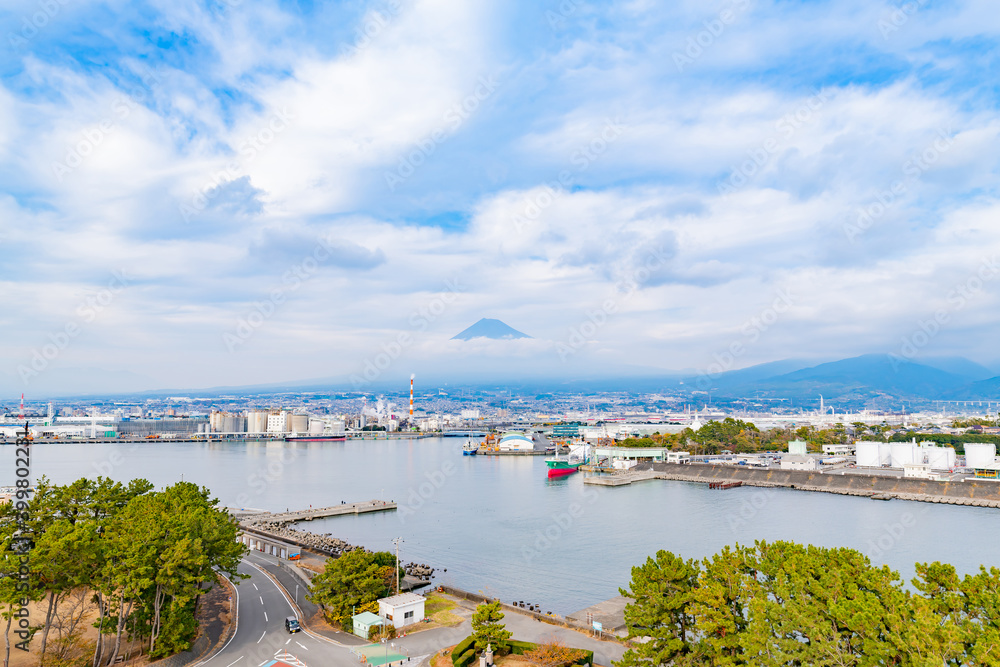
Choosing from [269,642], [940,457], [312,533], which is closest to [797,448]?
[940,457]

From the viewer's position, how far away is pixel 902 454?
31.0 m

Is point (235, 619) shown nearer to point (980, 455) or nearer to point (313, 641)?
point (313, 641)

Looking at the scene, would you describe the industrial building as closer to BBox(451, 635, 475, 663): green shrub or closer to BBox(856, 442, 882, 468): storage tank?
BBox(856, 442, 882, 468): storage tank

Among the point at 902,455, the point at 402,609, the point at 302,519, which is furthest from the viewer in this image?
the point at 902,455

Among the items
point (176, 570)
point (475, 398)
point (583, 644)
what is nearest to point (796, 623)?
point (583, 644)

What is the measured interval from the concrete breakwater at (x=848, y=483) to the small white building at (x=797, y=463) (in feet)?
5.90

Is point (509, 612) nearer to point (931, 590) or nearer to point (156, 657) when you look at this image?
point (156, 657)

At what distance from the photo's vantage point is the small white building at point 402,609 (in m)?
9.13

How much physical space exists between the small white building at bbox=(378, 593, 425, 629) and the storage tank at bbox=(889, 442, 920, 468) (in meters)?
30.8

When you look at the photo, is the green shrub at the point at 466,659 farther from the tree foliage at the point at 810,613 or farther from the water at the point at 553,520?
the water at the point at 553,520

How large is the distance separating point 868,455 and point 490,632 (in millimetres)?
30914

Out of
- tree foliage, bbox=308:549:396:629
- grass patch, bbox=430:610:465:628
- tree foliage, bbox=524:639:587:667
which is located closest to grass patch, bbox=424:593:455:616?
grass patch, bbox=430:610:465:628

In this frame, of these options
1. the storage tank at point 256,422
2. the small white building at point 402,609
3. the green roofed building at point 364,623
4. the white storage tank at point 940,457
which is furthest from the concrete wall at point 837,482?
the storage tank at point 256,422

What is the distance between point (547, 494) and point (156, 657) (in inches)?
757
